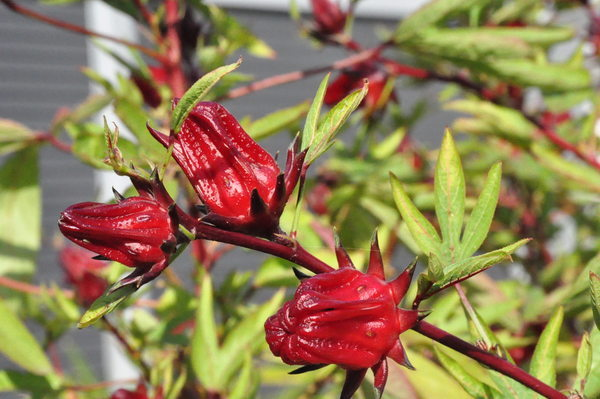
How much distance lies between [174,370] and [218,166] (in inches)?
16.5

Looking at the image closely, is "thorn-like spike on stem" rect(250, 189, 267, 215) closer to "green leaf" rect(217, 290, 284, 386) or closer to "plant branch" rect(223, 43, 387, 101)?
"green leaf" rect(217, 290, 284, 386)

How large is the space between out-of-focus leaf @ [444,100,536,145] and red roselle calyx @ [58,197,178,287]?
2.13 feet

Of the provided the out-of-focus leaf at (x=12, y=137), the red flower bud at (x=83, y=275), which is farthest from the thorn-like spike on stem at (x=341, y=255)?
the out-of-focus leaf at (x=12, y=137)

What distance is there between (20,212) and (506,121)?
2.10 ft

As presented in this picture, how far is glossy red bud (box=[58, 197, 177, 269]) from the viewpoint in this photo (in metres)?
0.34

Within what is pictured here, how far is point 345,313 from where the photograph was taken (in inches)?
13.8

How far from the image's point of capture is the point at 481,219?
0.39 meters

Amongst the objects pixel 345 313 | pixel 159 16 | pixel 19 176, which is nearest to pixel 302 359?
pixel 345 313

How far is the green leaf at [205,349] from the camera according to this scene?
644mm

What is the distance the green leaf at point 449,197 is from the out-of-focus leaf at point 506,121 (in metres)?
0.51

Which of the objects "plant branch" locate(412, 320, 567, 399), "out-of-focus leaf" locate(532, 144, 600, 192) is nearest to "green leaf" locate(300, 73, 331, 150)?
"plant branch" locate(412, 320, 567, 399)

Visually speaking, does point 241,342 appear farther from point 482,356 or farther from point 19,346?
point 482,356

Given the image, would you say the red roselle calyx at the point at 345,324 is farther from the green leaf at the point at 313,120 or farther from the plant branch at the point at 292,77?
the plant branch at the point at 292,77

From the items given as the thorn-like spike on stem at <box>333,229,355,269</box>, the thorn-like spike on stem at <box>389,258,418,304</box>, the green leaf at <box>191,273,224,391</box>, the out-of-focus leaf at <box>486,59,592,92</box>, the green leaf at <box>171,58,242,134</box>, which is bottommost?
the green leaf at <box>191,273,224,391</box>
